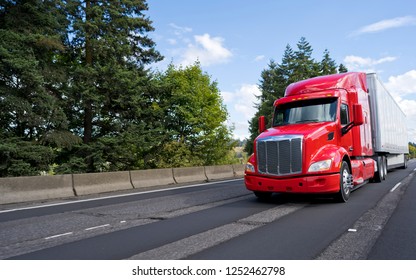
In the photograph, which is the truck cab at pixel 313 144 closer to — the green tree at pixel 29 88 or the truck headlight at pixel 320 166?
the truck headlight at pixel 320 166

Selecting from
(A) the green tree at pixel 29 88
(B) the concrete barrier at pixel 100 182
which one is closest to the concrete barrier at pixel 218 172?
(B) the concrete barrier at pixel 100 182

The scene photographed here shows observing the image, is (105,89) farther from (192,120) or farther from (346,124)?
(346,124)

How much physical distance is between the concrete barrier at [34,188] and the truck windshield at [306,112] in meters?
7.44

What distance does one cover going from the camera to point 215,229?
5.69 metres

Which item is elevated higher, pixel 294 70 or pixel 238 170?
pixel 294 70

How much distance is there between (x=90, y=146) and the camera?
59.0ft

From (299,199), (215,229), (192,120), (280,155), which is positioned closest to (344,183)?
(299,199)

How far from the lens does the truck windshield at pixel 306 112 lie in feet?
29.2

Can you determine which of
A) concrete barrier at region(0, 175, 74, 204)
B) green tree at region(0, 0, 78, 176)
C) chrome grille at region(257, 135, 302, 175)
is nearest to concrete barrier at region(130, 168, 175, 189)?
concrete barrier at region(0, 175, 74, 204)

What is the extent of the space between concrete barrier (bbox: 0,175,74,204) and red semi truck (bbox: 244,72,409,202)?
A: 21.5ft

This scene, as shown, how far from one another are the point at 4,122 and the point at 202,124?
46.0ft

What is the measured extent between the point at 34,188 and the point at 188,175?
26.4 ft

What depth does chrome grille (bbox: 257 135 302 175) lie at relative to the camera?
782cm

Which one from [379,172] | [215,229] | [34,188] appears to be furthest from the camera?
[379,172]
